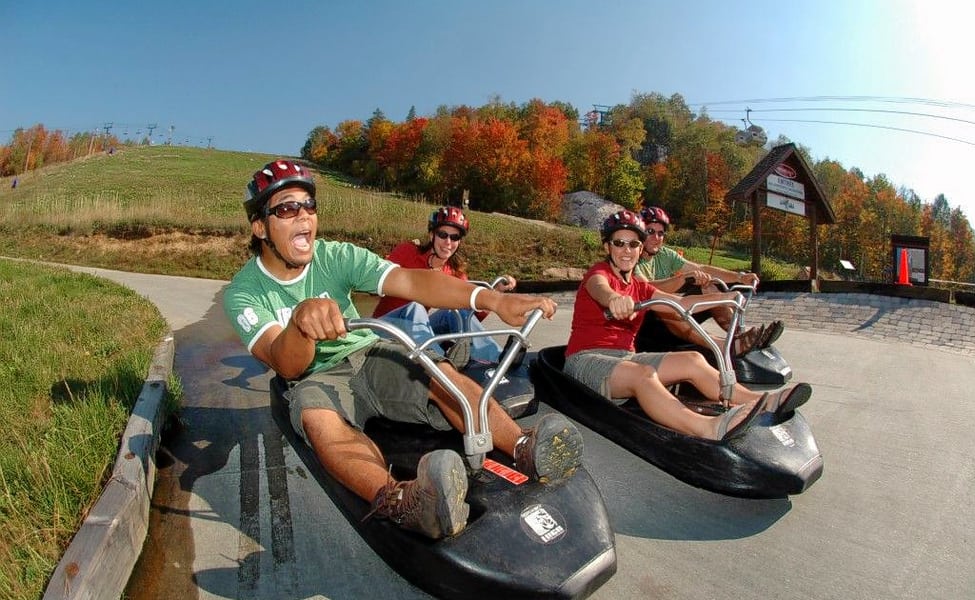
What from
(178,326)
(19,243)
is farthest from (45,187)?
(178,326)

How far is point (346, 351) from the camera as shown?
3672 millimetres

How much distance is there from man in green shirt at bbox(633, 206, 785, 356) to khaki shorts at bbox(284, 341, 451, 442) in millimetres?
2636

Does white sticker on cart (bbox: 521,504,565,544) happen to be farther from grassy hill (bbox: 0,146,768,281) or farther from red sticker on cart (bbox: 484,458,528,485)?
grassy hill (bbox: 0,146,768,281)

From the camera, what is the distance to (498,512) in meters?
2.50

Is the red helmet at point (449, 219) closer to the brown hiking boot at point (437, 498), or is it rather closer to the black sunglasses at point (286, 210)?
the black sunglasses at point (286, 210)

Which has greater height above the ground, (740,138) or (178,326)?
(740,138)

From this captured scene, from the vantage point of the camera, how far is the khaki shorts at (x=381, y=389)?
3.28 meters

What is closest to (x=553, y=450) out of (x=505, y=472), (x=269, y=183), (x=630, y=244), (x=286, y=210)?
(x=505, y=472)

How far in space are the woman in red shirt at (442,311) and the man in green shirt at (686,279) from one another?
144 centimetres

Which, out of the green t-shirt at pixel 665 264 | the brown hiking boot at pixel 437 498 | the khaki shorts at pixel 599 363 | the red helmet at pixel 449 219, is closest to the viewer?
the brown hiking boot at pixel 437 498

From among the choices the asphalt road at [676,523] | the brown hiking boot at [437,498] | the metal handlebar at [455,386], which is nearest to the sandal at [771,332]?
the asphalt road at [676,523]

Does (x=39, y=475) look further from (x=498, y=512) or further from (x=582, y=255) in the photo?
(x=582, y=255)

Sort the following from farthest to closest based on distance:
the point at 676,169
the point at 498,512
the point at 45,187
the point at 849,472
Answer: the point at 676,169 < the point at 45,187 < the point at 849,472 < the point at 498,512

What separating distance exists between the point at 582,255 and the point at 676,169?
4609cm
